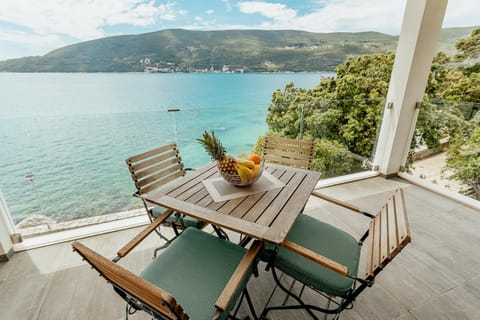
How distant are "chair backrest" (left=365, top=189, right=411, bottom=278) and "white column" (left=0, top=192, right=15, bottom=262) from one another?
267 cm

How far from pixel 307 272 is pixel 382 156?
3021 millimetres

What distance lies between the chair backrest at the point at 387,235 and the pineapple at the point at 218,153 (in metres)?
0.83

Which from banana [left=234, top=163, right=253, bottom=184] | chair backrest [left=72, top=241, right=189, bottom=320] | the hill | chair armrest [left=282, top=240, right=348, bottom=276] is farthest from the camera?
the hill

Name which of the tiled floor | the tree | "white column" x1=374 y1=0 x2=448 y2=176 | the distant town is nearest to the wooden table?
the tiled floor

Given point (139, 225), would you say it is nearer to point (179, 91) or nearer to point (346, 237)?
point (346, 237)

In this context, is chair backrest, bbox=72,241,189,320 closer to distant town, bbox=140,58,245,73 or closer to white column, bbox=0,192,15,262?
white column, bbox=0,192,15,262

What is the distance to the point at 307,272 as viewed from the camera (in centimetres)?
115

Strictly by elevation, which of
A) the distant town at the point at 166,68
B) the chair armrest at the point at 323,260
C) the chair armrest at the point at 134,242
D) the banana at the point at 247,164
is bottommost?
the chair armrest at the point at 134,242

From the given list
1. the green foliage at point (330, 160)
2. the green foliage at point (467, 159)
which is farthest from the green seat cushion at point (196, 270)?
the green foliage at point (467, 159)

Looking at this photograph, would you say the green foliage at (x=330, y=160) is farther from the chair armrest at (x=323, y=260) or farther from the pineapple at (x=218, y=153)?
the chair armrest at (x=323, y=260)

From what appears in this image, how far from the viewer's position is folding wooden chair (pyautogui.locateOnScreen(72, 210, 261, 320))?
71 cm

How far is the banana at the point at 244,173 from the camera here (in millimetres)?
1355

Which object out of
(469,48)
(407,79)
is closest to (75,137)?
(407,79)

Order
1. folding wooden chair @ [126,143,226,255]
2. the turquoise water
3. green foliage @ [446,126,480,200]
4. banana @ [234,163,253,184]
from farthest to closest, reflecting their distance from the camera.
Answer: green foliage @ [446,126,480,200] < the turquoise water < folding wooden chair @ [126,143,226,255] < banana @ [234,163,253,184]
